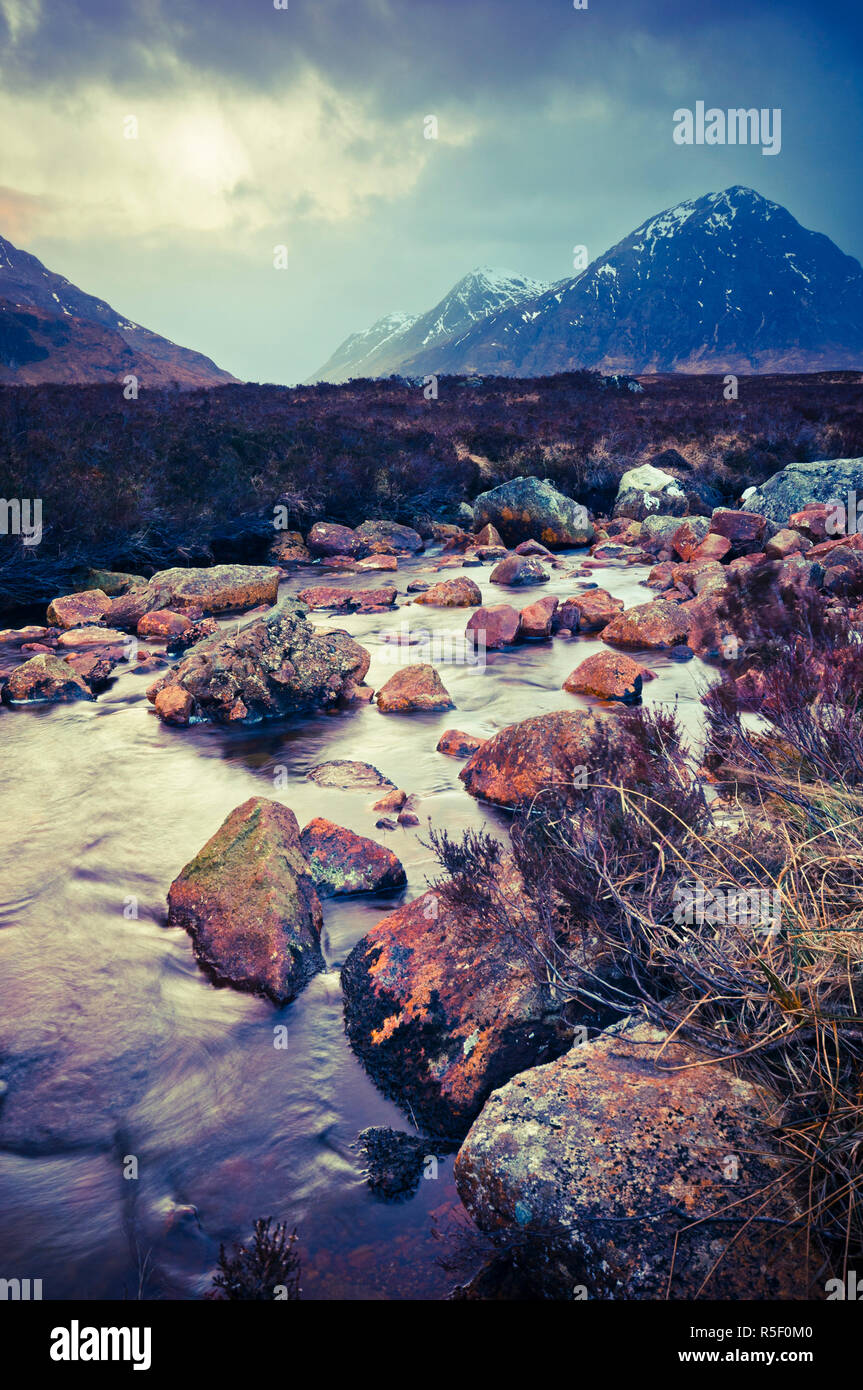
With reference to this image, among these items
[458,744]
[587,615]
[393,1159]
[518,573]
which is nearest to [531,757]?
[458,744]

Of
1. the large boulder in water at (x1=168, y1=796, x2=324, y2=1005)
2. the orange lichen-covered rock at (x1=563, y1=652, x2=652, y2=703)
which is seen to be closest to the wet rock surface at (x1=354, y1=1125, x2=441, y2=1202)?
the large boulder in water at (x1=168, y1=796, x2=324, y2=1005)

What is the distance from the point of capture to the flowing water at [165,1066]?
2.50m

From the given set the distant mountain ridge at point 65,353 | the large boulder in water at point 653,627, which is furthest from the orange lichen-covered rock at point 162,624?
the distant mountain ridge at point 65,353

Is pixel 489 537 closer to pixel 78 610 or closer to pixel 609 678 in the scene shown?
pixel 78 610

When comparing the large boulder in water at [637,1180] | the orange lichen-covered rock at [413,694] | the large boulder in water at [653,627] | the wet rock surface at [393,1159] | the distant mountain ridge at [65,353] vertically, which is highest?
the distant mountain ridge at [65,353]

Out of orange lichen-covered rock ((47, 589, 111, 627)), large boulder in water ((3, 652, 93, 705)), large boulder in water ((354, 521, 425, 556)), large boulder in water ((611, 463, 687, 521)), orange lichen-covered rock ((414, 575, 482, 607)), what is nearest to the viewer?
large boulder in water ((3, 652, 93, 705))

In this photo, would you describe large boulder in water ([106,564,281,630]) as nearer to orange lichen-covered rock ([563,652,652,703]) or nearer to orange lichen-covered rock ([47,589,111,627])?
orange lichen-covered rock ([47,589,111,627])

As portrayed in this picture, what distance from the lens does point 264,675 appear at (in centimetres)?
792

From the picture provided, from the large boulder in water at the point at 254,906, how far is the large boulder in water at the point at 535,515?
14183 millimetres

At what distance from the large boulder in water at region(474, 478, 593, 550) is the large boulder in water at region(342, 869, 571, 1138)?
48.5 ft

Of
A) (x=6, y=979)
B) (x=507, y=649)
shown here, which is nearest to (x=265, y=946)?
(x=6, y=979)

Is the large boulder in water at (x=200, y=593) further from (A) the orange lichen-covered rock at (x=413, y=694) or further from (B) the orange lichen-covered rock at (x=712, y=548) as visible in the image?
(B) the orange lichen-covered rock at (x=712, y=548)

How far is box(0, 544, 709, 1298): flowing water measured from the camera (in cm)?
250
